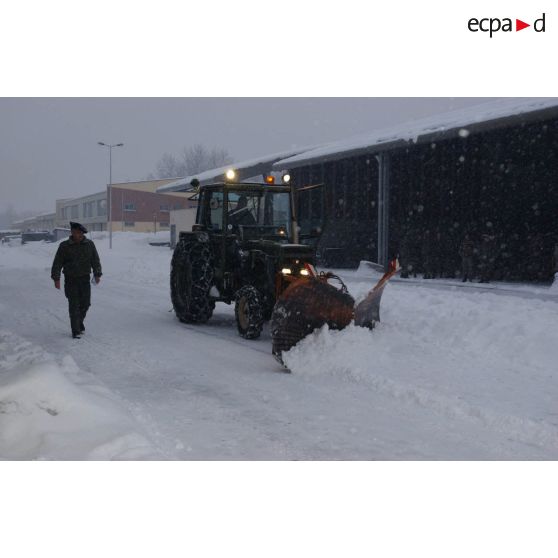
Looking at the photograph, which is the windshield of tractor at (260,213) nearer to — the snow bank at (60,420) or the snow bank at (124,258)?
the snow bank at (60,420)

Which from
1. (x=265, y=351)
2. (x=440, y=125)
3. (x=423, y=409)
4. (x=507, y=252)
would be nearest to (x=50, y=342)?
(x=265, y=351)

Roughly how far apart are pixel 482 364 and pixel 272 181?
391 centimetres

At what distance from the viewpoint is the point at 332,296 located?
23.2 ft

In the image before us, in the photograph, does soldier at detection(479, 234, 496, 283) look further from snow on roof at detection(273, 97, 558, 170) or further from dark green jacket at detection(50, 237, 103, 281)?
dark green jacket at detection(50, 237, 103, 281)

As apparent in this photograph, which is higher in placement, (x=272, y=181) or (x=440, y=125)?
(x=440, y=125)

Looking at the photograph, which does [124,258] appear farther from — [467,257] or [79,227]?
[79,227]

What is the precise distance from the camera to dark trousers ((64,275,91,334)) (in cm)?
855

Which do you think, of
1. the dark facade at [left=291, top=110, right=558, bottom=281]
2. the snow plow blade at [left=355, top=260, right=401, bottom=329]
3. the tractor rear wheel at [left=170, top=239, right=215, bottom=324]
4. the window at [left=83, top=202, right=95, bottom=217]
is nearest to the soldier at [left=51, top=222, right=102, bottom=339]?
the tractor rear wheel at [left=170, top=239, right=215, bottom=324]

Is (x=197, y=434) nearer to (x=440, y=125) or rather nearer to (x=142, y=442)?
(x=142, y=442)

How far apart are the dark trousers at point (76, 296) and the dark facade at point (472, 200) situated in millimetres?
7606

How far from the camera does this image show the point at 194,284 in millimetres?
9734

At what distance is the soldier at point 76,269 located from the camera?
855cm

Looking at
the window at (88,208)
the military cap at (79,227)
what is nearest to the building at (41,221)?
the window at (88,208)

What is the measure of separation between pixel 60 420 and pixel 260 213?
4.95m
